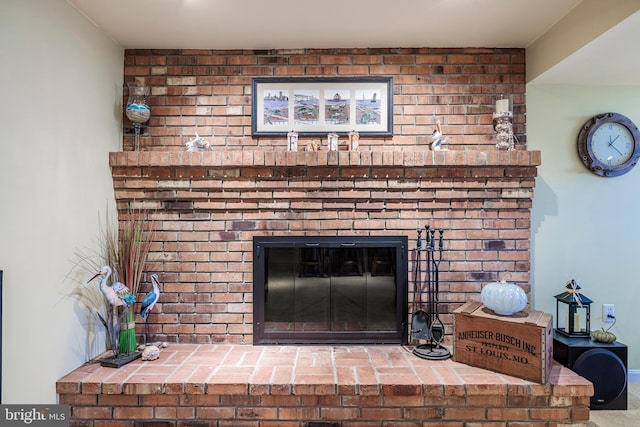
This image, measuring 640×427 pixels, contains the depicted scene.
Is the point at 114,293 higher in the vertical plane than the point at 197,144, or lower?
lower

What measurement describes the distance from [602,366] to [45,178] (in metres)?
3.36

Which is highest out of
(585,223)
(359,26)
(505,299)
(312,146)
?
(359,26)

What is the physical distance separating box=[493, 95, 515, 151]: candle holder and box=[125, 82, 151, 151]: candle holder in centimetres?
240

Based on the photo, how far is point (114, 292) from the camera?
224cm

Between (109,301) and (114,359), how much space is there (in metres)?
0.36

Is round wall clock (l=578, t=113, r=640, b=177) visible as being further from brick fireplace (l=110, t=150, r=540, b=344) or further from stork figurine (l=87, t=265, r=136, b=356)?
stork figurine (l=87, t=265, r=136, b=356)

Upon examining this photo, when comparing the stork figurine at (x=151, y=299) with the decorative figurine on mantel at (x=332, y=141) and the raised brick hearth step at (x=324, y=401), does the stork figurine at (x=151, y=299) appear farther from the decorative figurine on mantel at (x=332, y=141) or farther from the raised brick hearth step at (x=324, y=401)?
the decorative figurine on mantel at (x=332, y=141)

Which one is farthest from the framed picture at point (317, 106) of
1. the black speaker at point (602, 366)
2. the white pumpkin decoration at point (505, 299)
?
the black speaker at point (602, 366)

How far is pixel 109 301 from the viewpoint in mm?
2258

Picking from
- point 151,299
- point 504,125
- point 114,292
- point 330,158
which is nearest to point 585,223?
point 504,125

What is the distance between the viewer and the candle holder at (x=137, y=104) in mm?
2582

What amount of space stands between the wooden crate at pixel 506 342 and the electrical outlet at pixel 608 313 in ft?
2.60

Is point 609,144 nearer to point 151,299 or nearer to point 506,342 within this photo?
point 506,342

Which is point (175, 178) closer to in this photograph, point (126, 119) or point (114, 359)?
point (126, 119)
